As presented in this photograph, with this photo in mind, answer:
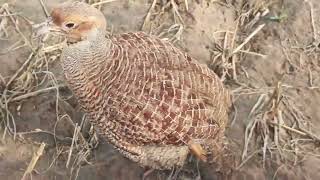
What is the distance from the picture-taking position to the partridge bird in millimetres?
2713

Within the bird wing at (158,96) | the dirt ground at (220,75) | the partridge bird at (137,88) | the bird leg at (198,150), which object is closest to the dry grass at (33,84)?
the dirt ground at (220,75)

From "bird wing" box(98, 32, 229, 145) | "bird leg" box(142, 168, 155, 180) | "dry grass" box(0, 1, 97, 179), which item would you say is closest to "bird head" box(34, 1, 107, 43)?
"bird wing" box(98, 32, 229, 145)

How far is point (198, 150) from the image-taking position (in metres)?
3.04

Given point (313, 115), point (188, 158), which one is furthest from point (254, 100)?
point (188, 158)

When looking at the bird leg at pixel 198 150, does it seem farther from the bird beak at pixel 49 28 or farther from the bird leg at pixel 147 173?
the bird beak at pixel 49 28

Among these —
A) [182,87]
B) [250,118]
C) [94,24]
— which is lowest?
[250,118]

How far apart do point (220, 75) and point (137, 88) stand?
1038 mm

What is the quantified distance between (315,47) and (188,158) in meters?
1.14

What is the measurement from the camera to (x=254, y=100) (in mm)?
3625

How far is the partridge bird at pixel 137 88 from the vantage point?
2.71 m

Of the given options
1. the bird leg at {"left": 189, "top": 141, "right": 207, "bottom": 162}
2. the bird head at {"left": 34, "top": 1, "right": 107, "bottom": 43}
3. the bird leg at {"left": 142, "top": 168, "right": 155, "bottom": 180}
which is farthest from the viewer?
the bird leg at {"left": 142, "top": 168, "right": 155, "bottom": 180}

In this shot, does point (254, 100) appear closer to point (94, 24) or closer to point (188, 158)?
point (188, 158)

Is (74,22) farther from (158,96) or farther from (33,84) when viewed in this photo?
(33,84)

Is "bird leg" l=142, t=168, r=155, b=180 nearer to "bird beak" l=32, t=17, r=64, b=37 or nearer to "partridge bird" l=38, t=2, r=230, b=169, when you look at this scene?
"partridge bird" l=38, t=2, r=230, b=169
